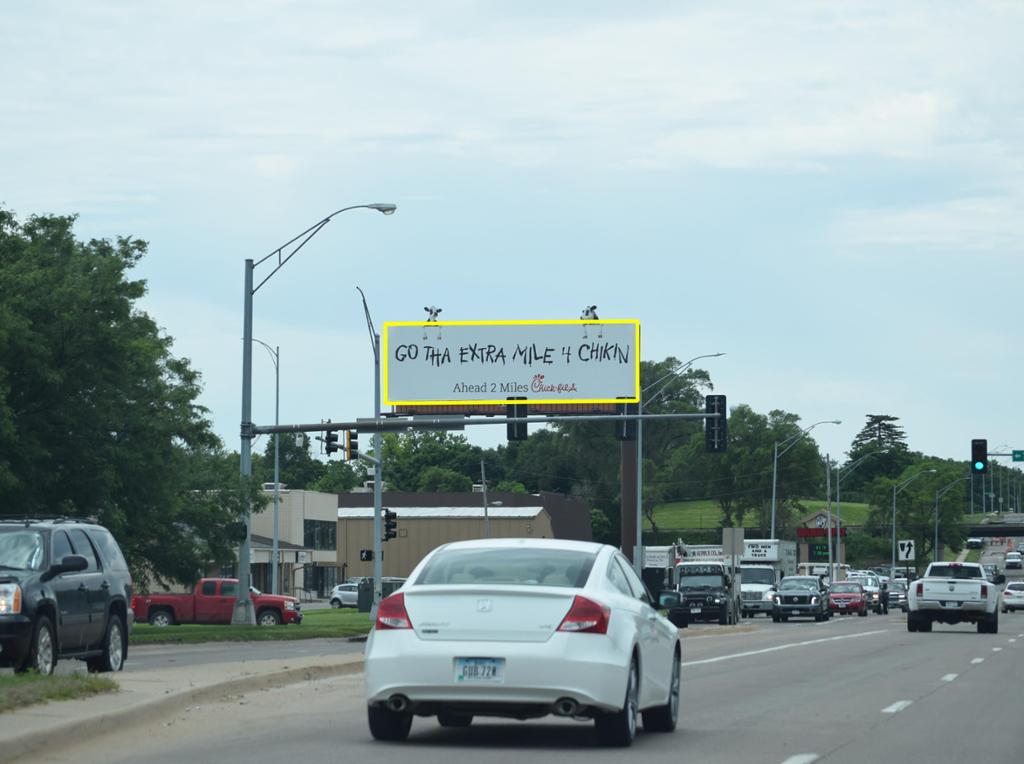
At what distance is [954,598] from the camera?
4347 cm

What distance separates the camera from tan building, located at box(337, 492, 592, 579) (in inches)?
4122

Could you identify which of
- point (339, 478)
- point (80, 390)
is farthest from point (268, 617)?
point (339, 478)

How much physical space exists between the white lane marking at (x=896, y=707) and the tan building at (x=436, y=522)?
83480 millimetres

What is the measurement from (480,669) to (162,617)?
46.9m

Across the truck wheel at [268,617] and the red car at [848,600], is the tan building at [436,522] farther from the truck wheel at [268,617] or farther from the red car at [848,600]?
the truck wheel at [268,617]

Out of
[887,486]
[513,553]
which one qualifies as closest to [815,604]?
[513,553]

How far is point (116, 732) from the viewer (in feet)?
42.5

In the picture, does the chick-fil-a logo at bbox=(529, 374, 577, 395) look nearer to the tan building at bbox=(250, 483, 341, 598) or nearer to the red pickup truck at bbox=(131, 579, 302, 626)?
the tan building at bbox=(250, 483, 341, 598)

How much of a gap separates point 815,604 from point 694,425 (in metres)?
97.5

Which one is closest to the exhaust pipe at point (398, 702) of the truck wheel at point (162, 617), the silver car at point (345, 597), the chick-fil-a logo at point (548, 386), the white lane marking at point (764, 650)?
the white lane marking at point (764, 650)

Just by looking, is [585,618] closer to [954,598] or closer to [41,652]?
[41,652]

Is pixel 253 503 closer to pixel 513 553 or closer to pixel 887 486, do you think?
pixel 513 553

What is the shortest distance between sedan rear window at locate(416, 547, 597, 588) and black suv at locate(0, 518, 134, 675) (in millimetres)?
6297

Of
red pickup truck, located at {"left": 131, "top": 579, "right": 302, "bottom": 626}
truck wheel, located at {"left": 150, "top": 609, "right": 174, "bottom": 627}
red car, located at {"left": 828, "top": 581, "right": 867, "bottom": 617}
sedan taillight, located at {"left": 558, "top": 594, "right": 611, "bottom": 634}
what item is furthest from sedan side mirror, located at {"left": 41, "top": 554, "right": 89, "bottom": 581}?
red car, located at {"left": 828, "top": 581, "right": 867, "bottom": 617}
